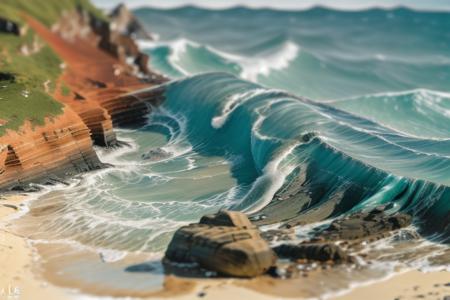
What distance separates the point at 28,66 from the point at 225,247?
127 feet

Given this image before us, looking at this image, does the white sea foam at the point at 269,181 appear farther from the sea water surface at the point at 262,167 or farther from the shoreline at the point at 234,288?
the shoreline at the point at 234,288

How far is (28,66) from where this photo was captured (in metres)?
63.0

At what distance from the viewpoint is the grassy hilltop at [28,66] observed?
1816 inches

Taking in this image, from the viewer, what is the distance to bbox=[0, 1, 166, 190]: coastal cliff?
4381cm

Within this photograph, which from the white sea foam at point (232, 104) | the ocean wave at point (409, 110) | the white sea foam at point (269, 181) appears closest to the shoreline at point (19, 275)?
the white sea foam at point (269, 181)

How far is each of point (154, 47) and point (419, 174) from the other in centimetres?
7104

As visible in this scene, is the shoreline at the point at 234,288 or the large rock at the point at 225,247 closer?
the shoreline at the point at 234,288

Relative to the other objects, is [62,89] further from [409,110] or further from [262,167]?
[409,110]

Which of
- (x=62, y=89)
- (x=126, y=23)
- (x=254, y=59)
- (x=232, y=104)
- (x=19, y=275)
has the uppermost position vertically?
(x=232, y=104)

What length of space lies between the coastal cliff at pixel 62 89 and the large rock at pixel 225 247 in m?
14.8

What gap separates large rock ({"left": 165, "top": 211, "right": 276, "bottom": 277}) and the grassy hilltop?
16.6 metres

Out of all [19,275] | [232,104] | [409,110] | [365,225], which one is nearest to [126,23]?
[409,110]

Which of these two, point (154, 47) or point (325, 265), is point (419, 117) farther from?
point (154, 47)

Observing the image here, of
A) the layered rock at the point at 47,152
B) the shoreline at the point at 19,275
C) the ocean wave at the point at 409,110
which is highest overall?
the ocean wave at the point at 409,110
